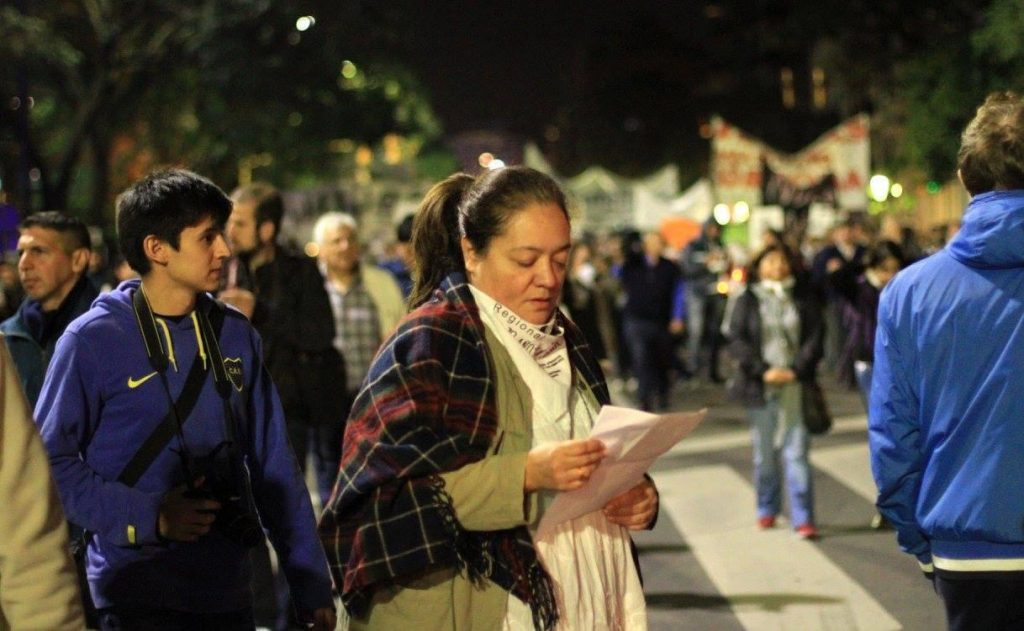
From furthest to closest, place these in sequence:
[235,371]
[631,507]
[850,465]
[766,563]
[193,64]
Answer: [193,64] → [850,465] → [766,563] → [235,371] → [631,507]

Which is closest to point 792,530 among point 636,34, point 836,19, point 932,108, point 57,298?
point 57,298

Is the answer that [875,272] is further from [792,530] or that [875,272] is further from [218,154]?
[218,154]

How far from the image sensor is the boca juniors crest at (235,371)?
4.54 metres

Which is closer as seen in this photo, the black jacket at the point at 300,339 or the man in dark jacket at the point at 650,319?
the black jacket at the point at 300,339

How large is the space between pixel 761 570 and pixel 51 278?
189 inches

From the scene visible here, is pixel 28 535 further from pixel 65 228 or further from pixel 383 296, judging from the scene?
pixel 383 296

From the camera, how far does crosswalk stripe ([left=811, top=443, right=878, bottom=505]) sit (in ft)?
40.7

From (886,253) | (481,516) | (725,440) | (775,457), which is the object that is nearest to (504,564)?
(481,516)

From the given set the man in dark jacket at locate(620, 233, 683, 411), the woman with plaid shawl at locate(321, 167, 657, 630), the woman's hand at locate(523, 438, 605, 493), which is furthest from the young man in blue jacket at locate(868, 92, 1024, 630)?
the man in dark jacket at locate(620, 233, 683, 411)

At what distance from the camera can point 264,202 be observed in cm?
777

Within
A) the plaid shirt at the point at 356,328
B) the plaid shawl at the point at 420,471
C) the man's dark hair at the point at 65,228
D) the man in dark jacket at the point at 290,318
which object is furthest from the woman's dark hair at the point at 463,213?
the plaid shirt at the point at 356,328

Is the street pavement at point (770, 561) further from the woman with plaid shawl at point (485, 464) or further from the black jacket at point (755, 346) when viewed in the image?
the woman with plaid shawl at point (485, 464)

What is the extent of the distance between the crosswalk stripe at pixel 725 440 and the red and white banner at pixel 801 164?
626 inches

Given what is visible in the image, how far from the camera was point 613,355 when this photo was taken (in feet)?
77.2
